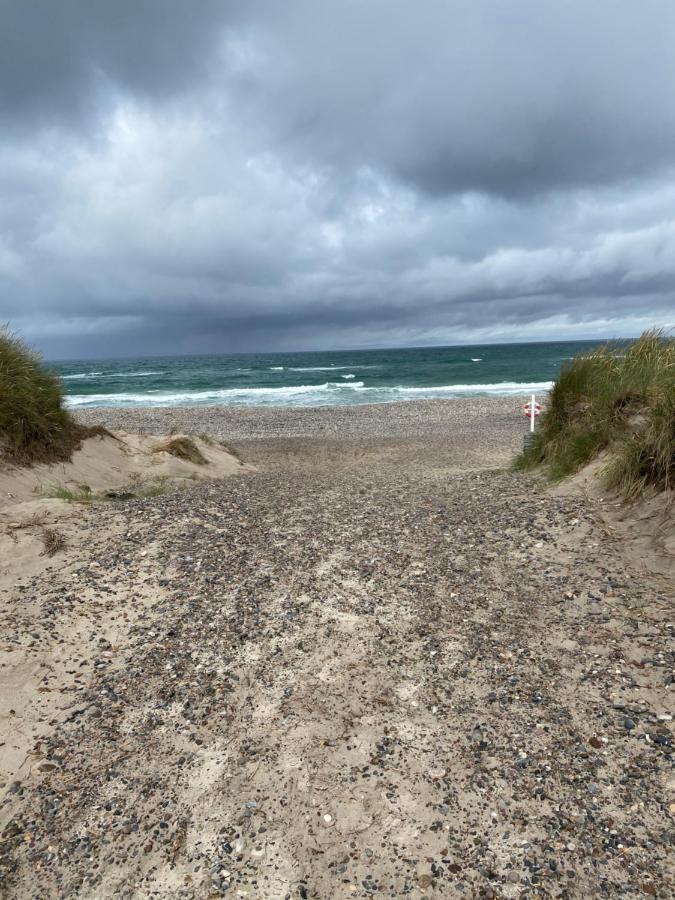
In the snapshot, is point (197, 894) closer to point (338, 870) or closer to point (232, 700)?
point (338, 870)

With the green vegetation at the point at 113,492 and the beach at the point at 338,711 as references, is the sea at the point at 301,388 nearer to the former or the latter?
the green vegetation at the point at 113,492

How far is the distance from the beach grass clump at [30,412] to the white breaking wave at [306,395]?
26022mm

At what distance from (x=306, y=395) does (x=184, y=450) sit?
29087 mm

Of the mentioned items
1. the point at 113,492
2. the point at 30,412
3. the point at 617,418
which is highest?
the point at 30,412

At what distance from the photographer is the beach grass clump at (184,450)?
13234mm

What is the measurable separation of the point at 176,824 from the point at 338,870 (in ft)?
3.05

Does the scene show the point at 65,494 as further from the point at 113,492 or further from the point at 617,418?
the point at 617,418

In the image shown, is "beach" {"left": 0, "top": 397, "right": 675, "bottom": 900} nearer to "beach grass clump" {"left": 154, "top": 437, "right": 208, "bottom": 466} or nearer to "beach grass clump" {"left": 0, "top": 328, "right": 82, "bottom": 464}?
"beach grass clump" {"left": 0, "top": 328, "right": 82, "bottom": 464}

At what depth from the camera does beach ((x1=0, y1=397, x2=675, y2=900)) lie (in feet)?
8.31

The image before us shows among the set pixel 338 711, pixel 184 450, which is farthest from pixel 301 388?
pixel 338 711

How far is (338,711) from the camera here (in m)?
3.57

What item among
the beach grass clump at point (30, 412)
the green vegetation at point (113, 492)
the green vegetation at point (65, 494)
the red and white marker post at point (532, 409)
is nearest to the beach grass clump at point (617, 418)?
the red and white marker post at point (532, 409)

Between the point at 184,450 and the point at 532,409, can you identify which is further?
the point at 532,409

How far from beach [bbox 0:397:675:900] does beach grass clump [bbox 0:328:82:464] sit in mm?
3322
